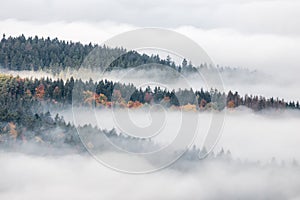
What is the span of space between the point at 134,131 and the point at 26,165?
29084 mm

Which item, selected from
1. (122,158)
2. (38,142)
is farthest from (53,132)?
(122,158)

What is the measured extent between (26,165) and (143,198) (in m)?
21.8

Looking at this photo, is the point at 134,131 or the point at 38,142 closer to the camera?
the point at 134,131

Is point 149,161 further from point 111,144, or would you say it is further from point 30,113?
point 30,113

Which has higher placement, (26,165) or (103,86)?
(103,86)

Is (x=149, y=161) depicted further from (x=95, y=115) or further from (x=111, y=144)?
(x=95, y=115)

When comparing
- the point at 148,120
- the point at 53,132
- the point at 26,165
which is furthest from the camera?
the point at 26,165

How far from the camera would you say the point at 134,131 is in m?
167

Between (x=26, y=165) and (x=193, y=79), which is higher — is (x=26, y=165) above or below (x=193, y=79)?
below

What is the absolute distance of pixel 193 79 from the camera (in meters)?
198

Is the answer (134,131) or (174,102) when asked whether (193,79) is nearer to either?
(174,102)

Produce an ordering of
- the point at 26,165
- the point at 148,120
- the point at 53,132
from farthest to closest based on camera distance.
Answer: the point at 26,165
the point at 53,132
the point at 148,120

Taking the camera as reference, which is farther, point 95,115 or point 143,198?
point 143,198

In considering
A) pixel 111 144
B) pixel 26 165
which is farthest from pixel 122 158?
pixel 26 165
